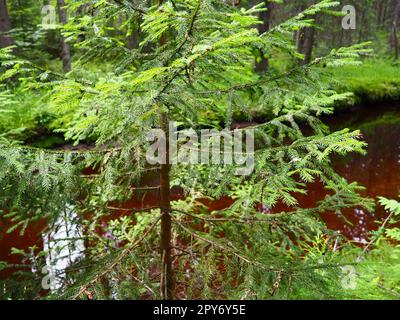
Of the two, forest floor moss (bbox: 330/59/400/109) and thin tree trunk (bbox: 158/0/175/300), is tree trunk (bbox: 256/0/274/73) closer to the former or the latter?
forest floor moss (bbox: 330/59/400/109)

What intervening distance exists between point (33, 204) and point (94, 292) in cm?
92

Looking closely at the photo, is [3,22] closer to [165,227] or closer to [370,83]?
[165,227]

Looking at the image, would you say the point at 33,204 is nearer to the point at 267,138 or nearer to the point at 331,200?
the point at 267,138

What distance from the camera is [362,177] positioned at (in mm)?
10133

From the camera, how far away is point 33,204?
2984 millimetres

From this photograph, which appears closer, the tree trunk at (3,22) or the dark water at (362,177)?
the dark water at (362,177)

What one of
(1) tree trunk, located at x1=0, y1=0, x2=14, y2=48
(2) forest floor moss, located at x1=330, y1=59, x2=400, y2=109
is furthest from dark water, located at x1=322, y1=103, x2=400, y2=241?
(1) tree trunk, located at x1=0, y1=0, x2=14, y2=48

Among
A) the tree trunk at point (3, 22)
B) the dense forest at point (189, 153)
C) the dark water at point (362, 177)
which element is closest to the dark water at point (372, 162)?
the dark water at point (362, 177)

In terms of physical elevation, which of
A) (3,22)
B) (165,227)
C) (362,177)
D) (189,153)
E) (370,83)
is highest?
(3,22)

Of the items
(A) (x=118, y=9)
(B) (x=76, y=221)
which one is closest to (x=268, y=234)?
(B) (x=76, y=221)

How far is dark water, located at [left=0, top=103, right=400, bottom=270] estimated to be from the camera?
7.19 meters

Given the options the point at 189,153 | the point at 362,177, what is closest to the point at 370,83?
the point at 362,177

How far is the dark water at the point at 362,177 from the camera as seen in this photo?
7188 millimetres

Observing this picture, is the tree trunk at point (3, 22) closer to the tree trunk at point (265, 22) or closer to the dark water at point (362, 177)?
the dark water at point (362, 177)
